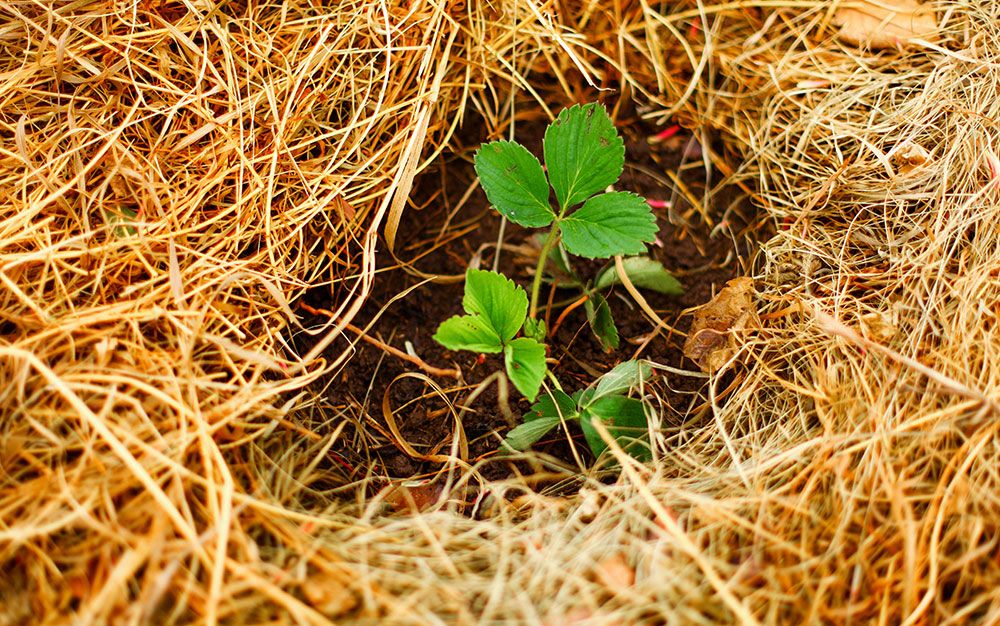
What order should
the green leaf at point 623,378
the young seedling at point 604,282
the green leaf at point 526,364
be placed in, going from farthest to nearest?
the young seedling at point 604,282
the green leaf at point 623,378
the green leaf at point 526,364

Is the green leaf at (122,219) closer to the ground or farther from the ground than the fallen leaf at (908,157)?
closer to the ground

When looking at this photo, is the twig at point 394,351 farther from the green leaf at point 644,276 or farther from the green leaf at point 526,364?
the green leaf at point 644,276

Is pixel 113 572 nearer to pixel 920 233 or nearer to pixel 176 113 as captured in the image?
pixel 176 113

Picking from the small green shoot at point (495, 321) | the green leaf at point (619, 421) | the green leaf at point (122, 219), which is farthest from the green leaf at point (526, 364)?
the green leaf at point (122, 219)

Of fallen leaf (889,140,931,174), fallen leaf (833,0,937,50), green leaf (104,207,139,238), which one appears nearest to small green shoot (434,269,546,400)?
green leaf (104,207,139,238)

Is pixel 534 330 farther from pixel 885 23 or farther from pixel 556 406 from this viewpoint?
pixel 885 23
